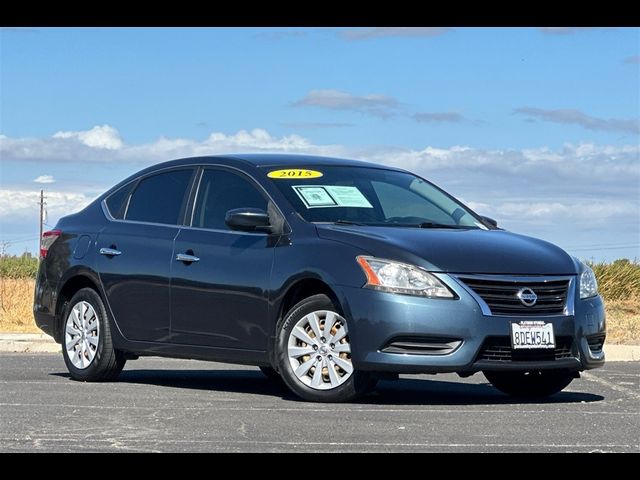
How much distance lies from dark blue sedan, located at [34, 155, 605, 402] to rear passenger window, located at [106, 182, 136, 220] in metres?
0.02

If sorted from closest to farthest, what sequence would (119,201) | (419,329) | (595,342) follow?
(419,329) → (595,342) → (119,201)

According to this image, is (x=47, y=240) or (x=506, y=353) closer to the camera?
(x=506, y=353)

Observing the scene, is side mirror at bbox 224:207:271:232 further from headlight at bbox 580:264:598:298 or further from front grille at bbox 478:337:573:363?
headlight at bbox 580:264:598:298

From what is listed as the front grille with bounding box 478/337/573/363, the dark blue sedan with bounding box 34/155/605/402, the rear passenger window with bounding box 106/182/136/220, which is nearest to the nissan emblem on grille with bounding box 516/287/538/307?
the dark blue sedan with bounding box 34/155/605/402

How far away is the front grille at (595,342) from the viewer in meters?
10.3

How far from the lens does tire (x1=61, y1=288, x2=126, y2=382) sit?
1167cm

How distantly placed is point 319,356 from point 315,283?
0.55 meters

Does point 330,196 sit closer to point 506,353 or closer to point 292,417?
point 506,353

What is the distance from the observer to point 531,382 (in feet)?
36.1

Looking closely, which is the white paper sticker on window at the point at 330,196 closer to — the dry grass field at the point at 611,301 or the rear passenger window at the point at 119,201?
the rear passenger window at the point at 119,201

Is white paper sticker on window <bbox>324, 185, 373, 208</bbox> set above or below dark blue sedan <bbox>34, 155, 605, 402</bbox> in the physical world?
above

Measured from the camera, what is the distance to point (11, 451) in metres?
7.36

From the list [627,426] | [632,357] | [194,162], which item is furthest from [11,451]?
[632,357]

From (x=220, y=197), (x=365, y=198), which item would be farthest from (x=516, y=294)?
(x=220, y=197)
